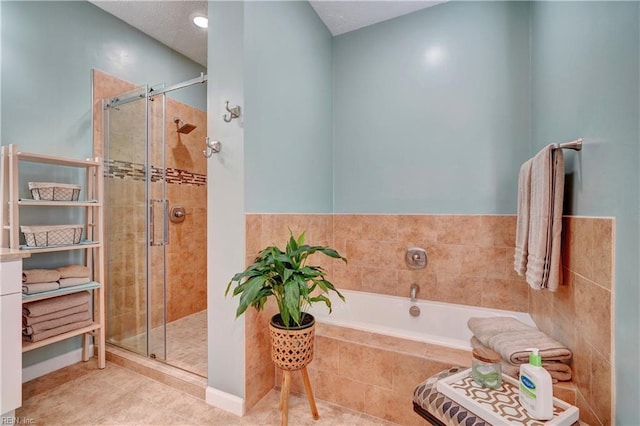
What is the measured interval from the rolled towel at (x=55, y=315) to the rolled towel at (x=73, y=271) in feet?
0.68

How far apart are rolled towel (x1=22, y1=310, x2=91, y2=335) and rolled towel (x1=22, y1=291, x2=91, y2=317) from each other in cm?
6

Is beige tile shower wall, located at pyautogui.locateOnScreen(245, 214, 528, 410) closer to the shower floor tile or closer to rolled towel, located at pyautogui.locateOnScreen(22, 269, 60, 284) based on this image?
the shower floor tile

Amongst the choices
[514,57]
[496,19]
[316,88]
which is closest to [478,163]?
[514,57]

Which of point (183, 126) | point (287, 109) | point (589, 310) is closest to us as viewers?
point (589, 310)

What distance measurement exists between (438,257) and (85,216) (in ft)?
9.12

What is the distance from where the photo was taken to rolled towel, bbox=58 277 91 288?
1892 millimetres

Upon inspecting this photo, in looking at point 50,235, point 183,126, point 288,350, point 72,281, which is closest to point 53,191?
point 50,235

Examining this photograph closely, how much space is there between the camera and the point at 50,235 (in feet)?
5.98

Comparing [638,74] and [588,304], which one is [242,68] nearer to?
[638,74]

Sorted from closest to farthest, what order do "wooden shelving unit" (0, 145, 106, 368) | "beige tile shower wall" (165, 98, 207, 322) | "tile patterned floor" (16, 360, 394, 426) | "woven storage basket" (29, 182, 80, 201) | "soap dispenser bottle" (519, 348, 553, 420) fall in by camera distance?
1. "soap dispenser bottle" (519, 348, 553, 420)
2. "tile patterned floor" (16, 360, 394, 426)
3. "wooden shelving unit" (0, 145, 106, 368)
4. "woven storage basket" (29, 182, 80, 201)
5. "beige tile shower wall" (165, 98, 207, 322)

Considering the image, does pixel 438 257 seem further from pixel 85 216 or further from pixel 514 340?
pixel 85 216

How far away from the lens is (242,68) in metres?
1.63

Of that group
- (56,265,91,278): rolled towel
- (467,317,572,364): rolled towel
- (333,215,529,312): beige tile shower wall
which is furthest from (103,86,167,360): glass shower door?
(467,317,572,364): rolled towel

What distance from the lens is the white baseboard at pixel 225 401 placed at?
1.61 m
